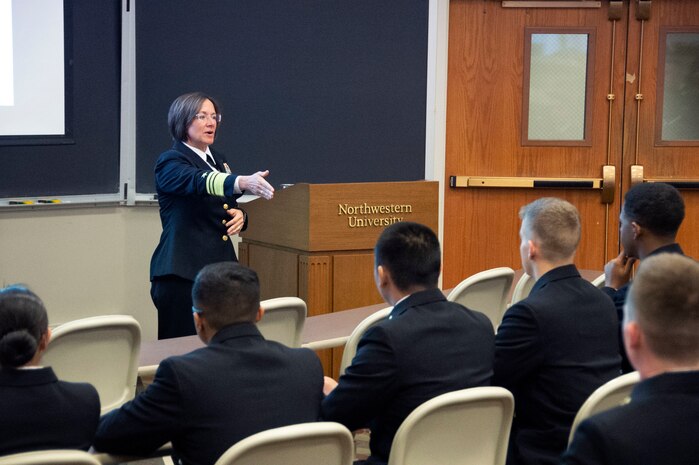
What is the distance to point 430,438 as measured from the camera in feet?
8.13

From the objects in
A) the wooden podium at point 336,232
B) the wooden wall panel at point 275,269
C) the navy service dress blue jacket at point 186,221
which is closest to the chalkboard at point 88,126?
the wooden wall panel at point 275,269

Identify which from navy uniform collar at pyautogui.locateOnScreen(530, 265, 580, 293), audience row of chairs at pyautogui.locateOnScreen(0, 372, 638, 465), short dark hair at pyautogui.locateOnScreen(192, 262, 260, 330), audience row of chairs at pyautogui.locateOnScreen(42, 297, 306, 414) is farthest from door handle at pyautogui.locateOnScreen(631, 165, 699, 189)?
short dark hair at pyautogui.locateOnScreen(192, 262, 260, 330)

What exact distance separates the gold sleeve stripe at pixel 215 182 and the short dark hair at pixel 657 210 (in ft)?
5.48

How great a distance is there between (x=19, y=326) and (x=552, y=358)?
58.8 inches

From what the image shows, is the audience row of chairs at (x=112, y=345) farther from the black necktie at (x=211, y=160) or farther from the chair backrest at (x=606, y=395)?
the black necktie at (x=211, y=160)

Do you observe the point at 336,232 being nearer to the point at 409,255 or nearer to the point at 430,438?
the point at 409,255

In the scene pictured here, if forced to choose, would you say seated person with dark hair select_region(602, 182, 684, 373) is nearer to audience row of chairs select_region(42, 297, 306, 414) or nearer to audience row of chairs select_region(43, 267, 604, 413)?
audience row of chairs select_region(43, 267, 604, 413)

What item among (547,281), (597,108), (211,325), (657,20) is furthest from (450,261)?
(211,325)

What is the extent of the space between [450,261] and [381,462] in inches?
167

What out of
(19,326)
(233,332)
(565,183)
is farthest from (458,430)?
(565,183)

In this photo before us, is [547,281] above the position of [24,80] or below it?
below

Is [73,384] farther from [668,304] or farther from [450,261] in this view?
[450,261]

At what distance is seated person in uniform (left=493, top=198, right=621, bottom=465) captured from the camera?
2850 mm

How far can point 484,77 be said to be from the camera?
21.9 feet
